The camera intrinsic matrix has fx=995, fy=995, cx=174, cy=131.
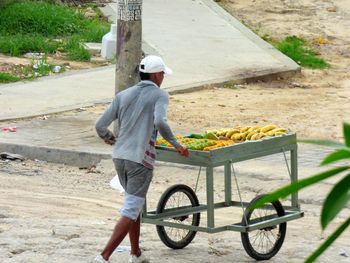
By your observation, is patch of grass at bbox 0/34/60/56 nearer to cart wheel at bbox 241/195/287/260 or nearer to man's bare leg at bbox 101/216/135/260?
cart wheel at bbox 241/195/287/260

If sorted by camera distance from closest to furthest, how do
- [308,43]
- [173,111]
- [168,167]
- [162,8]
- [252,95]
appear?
[168,167]
[173,111]
[252,95]
[308,43]
[162,8]

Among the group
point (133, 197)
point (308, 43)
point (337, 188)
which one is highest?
point (337, 188)

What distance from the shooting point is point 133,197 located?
6344 millimetres

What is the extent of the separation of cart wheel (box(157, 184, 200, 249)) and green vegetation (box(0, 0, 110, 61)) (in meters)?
10.3

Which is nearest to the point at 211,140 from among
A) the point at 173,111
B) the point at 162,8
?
the point at 173,111

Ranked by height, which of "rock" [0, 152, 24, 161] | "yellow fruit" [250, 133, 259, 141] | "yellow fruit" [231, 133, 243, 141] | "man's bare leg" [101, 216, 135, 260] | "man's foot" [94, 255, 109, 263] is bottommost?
"rock" [0, 152, 24, 161]

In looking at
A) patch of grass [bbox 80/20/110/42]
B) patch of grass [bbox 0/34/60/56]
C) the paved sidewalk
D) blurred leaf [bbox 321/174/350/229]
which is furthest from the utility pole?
blurred leaf [bbox 321/174/350/229]

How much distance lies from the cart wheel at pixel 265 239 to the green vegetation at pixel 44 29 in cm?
1071

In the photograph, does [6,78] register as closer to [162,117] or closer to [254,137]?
[254,137]

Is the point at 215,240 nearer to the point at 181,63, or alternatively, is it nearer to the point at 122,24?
the point at 122,24

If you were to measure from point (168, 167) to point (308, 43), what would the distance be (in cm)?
1010

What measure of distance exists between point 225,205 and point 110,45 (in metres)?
10.1

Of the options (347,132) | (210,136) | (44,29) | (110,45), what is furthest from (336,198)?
(44,29)

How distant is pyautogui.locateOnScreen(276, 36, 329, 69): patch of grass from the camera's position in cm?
1844
